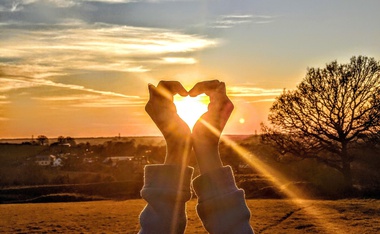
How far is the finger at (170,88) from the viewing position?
296 cm

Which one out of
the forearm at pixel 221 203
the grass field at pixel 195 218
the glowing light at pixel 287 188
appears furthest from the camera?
the grass field at pixel 195 218

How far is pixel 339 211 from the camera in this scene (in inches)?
746

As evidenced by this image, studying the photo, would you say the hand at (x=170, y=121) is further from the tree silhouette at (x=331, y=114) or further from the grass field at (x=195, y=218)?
the tree silhouette at (x=331, y=114)

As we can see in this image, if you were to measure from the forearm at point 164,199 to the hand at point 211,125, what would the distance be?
168mm

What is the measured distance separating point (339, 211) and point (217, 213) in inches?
695

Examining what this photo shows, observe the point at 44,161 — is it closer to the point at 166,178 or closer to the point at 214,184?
the point at 166,178

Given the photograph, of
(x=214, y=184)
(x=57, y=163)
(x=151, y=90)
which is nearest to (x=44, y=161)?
(x=57, y=163)

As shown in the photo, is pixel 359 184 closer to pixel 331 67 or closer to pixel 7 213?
pixel 331 67

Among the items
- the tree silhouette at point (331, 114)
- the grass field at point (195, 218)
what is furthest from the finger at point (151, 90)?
the tree silhouette at point (331, 114)

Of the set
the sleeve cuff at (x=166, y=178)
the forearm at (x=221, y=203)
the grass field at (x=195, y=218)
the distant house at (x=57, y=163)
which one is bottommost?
the grass field at (x=195, y=218)

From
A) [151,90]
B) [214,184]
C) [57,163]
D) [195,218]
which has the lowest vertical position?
[195,218]

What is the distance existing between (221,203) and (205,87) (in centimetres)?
77

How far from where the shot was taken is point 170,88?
2988 mm

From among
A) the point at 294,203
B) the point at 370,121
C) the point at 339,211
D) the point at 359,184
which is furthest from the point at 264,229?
the point at 359,184
